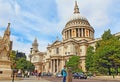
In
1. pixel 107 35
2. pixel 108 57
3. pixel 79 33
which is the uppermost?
pixel 79 33

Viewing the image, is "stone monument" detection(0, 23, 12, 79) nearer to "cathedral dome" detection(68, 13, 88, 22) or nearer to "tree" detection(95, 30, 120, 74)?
"tree" detection(95, 30, 120, 74)

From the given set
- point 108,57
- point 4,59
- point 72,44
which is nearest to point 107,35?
point 108,57

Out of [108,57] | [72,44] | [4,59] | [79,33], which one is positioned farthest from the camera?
[79,33]

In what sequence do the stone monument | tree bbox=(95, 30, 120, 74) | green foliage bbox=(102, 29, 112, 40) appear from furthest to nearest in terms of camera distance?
green foliage bbox=(102, 29, 112, 40) → tree bbox=(95, 30, 120, 74) → the stone monument

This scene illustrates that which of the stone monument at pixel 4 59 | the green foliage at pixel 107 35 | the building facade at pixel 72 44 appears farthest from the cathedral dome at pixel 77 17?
the stone monument at pixel 4 59

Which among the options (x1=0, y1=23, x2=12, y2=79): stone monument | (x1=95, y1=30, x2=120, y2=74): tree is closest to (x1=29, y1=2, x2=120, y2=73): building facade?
(x1=95, y1=30, x2=120, y2=74): tree

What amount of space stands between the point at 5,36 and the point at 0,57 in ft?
11.3

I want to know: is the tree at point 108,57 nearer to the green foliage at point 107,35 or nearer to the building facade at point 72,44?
the green foliage at point 107,35

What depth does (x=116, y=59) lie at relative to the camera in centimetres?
5275

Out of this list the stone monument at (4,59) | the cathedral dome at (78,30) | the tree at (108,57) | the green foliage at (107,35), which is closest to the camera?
the stone monument at (4,59)

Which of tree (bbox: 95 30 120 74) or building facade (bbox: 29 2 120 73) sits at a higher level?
building facade (bbox: 29 2 120 73)

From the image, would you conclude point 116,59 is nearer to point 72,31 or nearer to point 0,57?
point 0,57

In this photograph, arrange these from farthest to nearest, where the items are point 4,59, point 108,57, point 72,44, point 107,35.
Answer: point 72,44 → point 107,35 → point 108,57 → point 4,59

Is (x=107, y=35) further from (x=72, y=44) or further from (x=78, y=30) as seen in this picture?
(x=78, y=30)
